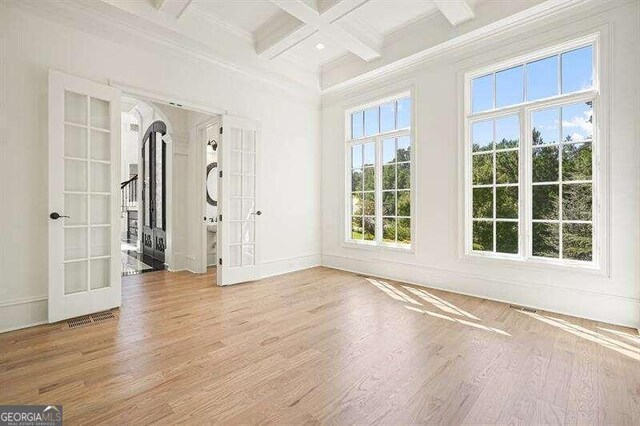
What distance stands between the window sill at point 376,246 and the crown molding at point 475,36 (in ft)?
8.79

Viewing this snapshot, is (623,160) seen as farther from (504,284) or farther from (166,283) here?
(166,283)

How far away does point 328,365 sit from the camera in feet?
7.14

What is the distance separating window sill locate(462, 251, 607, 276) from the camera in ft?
10.3

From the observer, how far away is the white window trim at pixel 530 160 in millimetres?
3051

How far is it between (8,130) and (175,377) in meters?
2.80

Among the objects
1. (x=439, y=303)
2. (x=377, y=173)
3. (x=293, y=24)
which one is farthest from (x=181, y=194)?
(x=439, y=303)

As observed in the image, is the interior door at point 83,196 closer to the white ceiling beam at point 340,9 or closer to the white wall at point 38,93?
the white wall at point 38,93

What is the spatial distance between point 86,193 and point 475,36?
15.8 feet

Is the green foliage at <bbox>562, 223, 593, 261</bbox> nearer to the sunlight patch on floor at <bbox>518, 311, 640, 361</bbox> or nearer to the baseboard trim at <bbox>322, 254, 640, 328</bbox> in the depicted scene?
the baseboard trim at <bbox>322, 254, 640, 328</bbox>

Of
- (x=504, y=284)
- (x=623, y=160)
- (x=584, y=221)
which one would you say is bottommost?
(x=504, y=284)

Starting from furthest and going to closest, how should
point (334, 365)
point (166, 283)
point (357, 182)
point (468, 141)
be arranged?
1. point (357, 182)
2. point (166, 283)
3. point (468, 141)
4. point (334, 365)

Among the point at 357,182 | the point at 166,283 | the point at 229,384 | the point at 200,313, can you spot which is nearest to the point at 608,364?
the point at 229,384

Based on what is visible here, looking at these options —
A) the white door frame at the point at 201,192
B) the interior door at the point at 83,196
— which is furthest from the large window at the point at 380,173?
the interior door at the point at 83,196

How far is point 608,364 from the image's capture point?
221cm
